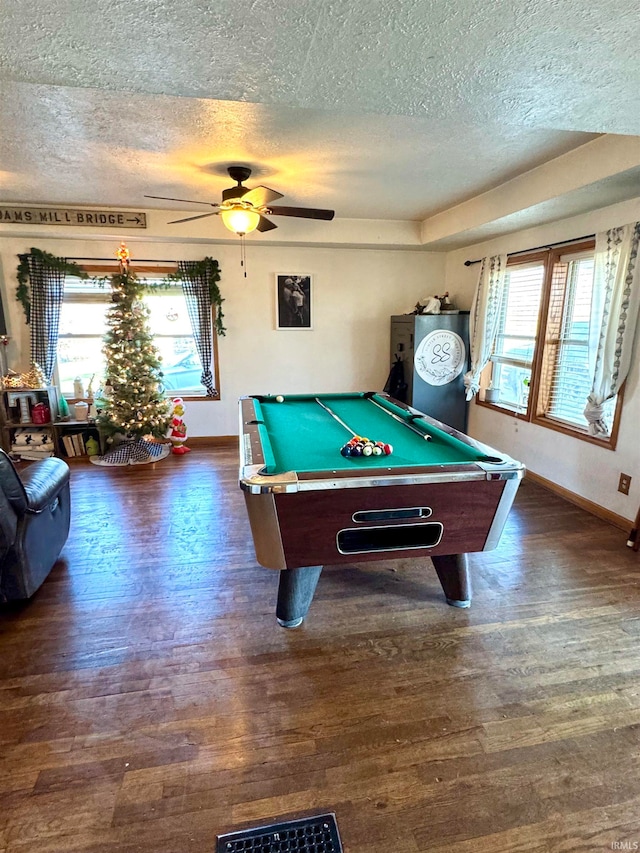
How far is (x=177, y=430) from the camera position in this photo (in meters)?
4.97

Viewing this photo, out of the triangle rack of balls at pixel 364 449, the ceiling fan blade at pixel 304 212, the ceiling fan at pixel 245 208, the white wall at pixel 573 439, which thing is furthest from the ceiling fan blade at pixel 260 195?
the white wall at pixel 573 439

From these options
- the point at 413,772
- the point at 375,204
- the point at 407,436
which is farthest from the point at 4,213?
the point at 413,772

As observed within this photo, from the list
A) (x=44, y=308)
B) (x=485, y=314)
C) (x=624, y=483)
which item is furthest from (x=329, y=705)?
(x=44, y=308)

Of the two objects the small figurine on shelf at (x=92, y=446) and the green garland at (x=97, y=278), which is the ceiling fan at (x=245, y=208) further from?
the small figurine on shelf at (x=92, y=446)

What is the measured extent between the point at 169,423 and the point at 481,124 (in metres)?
3.84

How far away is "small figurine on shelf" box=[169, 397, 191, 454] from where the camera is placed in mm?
4945

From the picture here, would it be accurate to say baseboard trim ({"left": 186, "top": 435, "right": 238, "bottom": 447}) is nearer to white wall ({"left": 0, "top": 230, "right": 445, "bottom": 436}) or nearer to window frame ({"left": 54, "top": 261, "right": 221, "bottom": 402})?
white wall ({"left": 0, "top": 230, "right": 445, "bottom": 436})

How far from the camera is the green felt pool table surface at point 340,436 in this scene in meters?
2.09

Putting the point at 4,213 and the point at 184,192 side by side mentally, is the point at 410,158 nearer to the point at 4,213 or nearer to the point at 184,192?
the point at 184,192

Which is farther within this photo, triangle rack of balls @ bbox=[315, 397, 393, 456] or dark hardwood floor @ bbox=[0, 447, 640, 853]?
triangle rack of balls @ bbox=[315, 397, 393, 456]

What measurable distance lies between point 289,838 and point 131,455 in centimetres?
396

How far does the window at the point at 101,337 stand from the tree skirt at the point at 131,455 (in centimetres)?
77

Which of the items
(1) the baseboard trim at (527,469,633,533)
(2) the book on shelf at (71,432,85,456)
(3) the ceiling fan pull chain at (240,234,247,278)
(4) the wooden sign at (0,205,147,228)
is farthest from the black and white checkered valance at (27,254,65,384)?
(1) the baseboard trim at (527,469,633,533)

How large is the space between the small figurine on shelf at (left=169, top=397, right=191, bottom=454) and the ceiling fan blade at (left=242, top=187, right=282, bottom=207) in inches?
104
